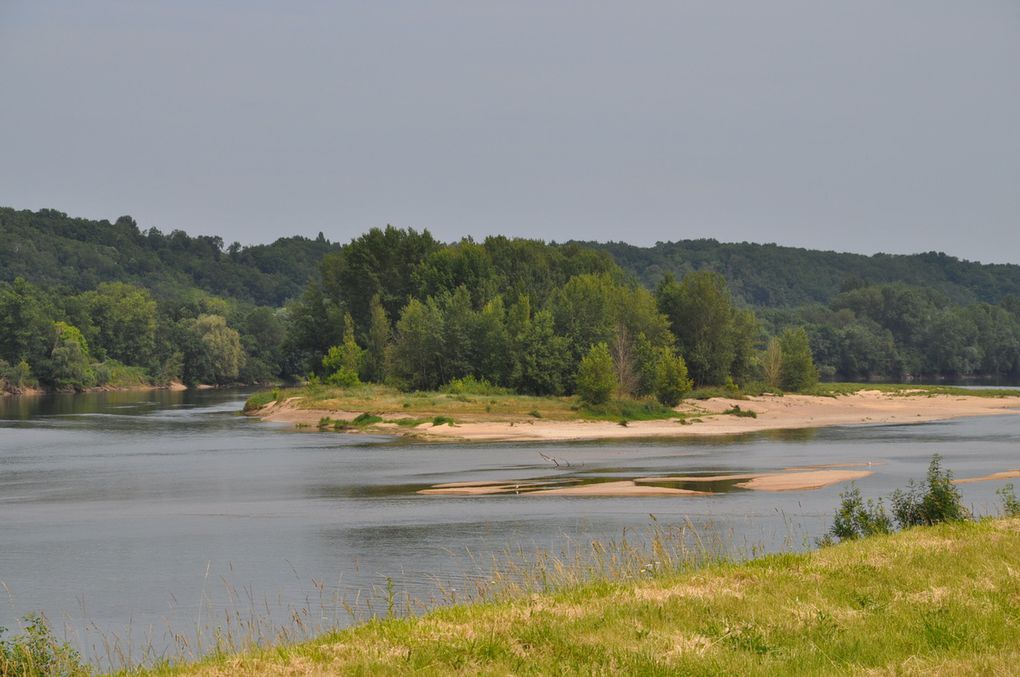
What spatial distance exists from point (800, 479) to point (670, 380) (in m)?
40.2

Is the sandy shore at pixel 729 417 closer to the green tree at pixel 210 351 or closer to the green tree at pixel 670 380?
the green tree at pixel 670 380

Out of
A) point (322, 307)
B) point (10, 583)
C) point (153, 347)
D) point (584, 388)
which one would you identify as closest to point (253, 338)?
point (153, 347)

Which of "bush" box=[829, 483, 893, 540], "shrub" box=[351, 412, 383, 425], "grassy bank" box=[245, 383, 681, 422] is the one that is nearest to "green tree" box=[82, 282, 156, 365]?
"grassy bank" box=[245, 383, 681, 422]

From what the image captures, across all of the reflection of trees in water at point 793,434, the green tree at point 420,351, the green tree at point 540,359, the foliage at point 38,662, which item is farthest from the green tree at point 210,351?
the foliage at point 38,662

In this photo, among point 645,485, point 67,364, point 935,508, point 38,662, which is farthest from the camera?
point 67,364

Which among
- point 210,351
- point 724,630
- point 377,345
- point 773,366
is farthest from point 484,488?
point 210,351

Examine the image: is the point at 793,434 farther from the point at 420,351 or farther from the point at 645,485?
the point at 420,351

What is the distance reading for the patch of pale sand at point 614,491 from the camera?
39.0m

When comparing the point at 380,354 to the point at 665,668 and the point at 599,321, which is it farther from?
the point at 665,668

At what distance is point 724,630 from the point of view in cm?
1094

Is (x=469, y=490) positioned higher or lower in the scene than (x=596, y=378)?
lower

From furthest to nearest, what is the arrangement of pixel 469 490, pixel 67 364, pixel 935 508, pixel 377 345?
pixel 67 364 < pixel 377 345 < pixel 469 490 < pixel 935 508

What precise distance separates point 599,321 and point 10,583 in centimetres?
6538

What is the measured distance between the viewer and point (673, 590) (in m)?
13.0
